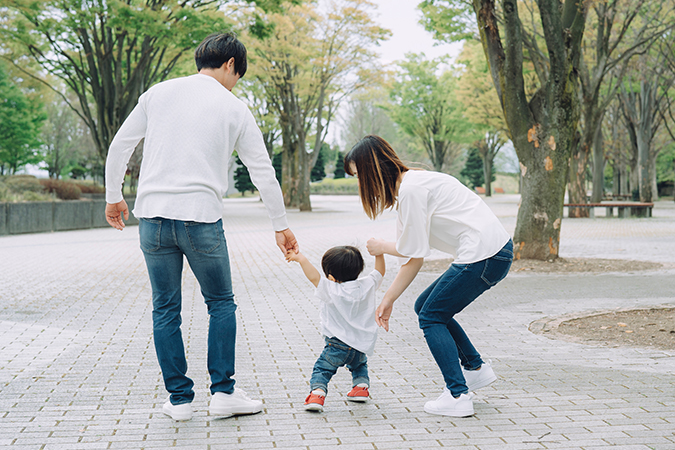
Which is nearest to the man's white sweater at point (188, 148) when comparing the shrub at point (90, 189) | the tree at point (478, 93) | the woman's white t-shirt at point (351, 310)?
the woman's white t-shirt at point (351, 310)

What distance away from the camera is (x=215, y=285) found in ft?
10.5

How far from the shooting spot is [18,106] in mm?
32812

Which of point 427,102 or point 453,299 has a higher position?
point 427,102

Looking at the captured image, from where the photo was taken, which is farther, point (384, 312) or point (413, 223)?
point (384, 312)

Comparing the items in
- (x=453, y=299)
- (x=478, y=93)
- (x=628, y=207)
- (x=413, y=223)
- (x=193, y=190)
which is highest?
(x=478, y=93)

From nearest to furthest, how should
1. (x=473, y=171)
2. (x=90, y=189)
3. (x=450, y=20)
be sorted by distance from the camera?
(x=450, y=20) → (x=90, y=189) → (x=473, y=171)

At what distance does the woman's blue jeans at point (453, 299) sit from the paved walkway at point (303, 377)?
0.27 meters

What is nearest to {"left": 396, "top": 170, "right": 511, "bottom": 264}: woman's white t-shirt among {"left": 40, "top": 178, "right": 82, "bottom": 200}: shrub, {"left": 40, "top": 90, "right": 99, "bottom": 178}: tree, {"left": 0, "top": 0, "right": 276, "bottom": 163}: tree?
{"left": 0, "top": 0, "right": 276, "bottom": 163}: tree

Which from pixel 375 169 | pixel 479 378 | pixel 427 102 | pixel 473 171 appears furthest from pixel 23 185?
pixel 473 171

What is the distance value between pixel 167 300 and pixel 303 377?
1216mm

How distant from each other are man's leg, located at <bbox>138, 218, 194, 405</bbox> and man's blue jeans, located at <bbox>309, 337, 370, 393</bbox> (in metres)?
0.64

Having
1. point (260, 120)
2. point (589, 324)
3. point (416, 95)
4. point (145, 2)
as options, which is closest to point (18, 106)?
point (260, 120)

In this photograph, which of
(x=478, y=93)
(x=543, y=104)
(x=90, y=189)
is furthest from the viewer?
(x=478, y=93)

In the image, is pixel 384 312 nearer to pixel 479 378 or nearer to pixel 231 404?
pixel 479 378
